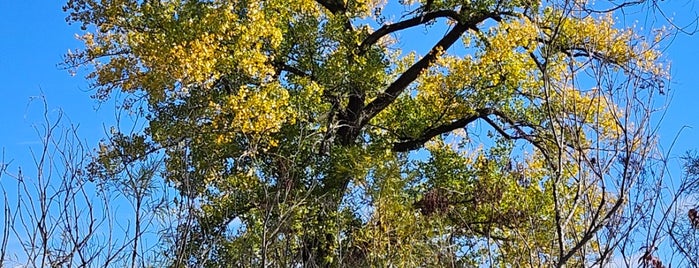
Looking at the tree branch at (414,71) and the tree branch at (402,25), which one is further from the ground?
the tree branch at (402,25)

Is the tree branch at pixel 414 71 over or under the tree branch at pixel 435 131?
over

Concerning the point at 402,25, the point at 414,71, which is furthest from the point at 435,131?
the point at 402,25

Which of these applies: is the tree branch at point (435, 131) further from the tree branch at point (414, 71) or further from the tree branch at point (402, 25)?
the tree branch at point (402, 25)

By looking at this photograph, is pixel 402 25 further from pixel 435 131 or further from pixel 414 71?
pixel 435 131

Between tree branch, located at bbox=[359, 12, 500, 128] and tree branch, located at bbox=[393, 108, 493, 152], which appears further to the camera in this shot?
tree branch, located at bbox=[393, 108, 493, 152]

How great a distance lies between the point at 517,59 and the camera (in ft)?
31.5

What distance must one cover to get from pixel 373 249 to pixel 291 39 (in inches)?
169

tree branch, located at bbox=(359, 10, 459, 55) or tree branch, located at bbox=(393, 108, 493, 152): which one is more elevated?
tree branch, located at bbox=(359, 10, 459, 55)

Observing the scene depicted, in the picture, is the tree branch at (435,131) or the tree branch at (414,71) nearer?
the tree branch at (414,71)

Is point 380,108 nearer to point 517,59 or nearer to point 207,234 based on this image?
point 517,59

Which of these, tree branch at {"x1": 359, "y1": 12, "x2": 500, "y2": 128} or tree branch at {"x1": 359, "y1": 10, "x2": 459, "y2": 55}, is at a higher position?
tree branch at {"x1": 359, "y1": 10, "x2": 459, "y2": 55}

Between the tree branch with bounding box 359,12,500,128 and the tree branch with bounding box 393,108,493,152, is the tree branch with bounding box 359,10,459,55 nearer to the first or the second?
the tree branch with bounding box 359,12,500,128

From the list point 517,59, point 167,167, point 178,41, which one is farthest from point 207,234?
point 517,59

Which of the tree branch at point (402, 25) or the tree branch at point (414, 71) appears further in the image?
the tree branch at point (402, 25)
